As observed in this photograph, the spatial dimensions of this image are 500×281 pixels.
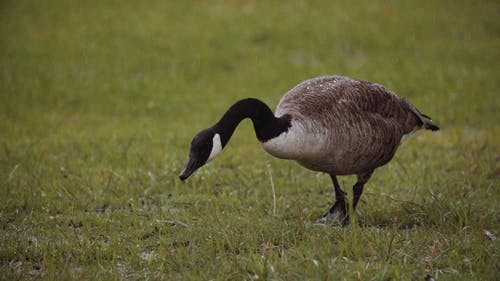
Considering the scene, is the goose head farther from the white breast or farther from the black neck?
the white breast

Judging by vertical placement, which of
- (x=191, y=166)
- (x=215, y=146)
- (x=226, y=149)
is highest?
(x=215, y=146)

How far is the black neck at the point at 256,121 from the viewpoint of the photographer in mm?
6152

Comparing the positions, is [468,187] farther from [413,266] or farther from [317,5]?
[317,5]

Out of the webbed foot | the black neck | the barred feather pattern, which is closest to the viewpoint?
the black neck

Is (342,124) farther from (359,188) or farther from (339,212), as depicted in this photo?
(339,212)

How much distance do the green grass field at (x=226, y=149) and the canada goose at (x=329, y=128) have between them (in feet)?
1.82

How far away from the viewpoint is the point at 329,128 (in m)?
6.38

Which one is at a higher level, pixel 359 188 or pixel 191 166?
pixel 191 166

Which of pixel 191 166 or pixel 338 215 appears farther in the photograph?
pixel 338 215

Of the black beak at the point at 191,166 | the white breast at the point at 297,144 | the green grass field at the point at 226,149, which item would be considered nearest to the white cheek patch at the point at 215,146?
the black beak at the point at 191,166

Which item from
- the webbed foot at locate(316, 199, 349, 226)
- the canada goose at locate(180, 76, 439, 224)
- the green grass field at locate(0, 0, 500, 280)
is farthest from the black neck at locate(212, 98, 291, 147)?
the webbed foot at locate(316, 199, 349, 226)

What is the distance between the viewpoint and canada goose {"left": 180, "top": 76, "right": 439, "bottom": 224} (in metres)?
6.16

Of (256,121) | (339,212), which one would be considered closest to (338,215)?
(339,212)

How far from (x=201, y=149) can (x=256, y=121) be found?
1.97 ft
